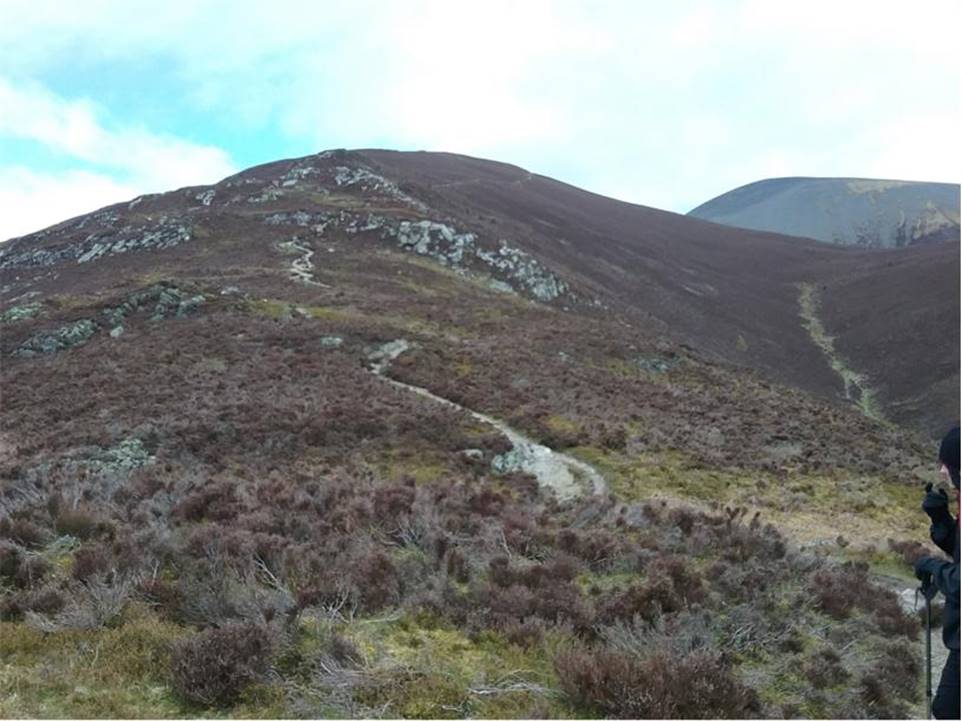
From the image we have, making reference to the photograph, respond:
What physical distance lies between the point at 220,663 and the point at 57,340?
1340 inches

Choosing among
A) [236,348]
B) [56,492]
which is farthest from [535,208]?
[56,492]

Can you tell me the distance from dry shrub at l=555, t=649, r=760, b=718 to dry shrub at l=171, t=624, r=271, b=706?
3.11 m

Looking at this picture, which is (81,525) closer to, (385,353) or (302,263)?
(385,353)

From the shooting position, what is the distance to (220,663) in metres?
7.15

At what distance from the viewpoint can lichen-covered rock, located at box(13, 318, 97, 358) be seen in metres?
35.2

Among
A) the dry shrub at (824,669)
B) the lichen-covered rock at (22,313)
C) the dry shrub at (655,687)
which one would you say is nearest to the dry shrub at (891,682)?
the dry shrub at (824,669)

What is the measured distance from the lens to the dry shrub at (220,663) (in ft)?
22.9

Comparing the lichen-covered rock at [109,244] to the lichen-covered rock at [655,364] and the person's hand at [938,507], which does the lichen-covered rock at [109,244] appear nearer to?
the lichen-covered rock at [655,364]

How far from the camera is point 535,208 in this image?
86312 millimetres

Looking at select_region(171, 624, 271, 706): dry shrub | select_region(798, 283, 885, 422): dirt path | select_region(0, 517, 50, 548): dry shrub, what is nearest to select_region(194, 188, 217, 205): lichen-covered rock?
select_region(798, 283, 885, 422): dirt path

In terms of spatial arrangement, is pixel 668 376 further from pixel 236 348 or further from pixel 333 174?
pixel 333 174

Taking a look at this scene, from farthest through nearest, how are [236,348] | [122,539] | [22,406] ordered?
[236,348] → [22,406] → [122,539]

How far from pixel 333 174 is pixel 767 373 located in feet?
174

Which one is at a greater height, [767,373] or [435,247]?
[435,247]
